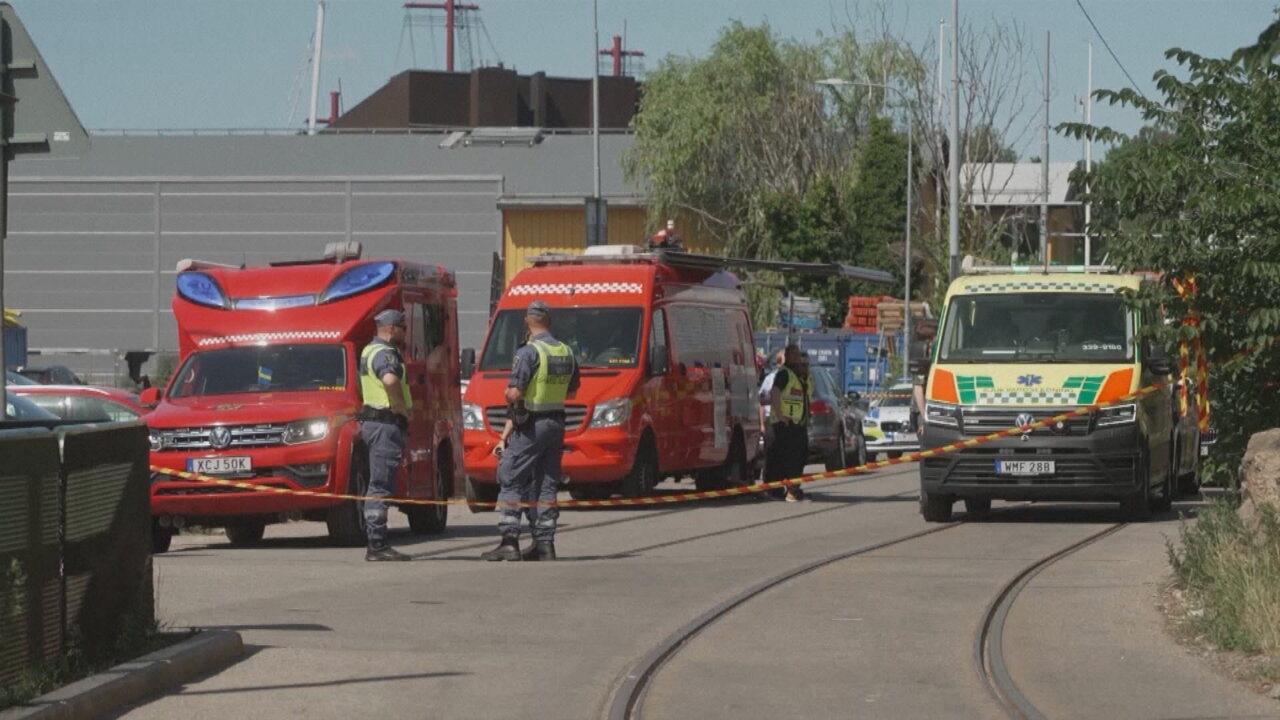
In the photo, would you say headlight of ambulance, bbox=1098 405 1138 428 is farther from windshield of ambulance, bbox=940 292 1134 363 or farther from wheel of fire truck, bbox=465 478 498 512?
wheel of fire truck, bbox=465 478 498 512

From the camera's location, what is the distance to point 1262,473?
12.7m

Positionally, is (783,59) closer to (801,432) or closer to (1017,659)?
(801,432)

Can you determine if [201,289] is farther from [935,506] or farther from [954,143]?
[954,143]

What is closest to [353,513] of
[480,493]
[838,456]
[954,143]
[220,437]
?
[220,437]

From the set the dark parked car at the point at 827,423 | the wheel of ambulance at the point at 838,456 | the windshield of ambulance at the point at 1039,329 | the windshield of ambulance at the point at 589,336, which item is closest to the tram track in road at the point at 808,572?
the windshield of ambulance at the point at 1039,329

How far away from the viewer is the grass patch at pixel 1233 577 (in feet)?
36.3

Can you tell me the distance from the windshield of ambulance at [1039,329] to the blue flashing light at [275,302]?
618 centimetres

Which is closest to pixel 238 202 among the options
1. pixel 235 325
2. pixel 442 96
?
pixel 442 96

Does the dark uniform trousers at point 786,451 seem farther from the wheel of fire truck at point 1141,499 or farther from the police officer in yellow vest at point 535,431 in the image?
the police officer in yellow vest at point 535,431

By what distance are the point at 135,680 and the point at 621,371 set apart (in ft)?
47.9

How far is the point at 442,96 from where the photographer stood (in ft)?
320

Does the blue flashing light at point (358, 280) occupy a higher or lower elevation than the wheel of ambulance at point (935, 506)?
higher

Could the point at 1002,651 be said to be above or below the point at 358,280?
below

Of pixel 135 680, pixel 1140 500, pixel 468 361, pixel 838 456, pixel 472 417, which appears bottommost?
pixel 838 456
